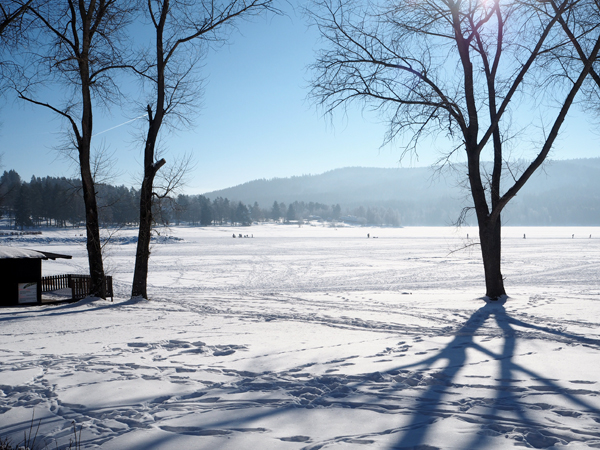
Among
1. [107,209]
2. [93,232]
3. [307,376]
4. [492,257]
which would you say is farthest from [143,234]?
[107,209]

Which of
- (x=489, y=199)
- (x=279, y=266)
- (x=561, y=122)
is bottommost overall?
(x=279, y=266)

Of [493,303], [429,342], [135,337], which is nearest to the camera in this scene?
[429,342]

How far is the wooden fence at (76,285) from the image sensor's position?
551 inches

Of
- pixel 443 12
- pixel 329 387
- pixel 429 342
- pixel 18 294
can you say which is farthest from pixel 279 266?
pixel 329 387

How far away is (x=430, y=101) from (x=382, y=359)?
8077 millimetres

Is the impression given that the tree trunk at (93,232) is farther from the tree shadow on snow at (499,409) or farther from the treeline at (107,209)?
the tree shadow on snow at (499,409)

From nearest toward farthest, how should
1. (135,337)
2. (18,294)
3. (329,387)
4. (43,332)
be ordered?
(329,387) → (135,337) → (43,332) → (18,294)

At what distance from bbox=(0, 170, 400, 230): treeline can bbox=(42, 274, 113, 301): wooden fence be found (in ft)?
7.24

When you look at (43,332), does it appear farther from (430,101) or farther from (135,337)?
(430,101)

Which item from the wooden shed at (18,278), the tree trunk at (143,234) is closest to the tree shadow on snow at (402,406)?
the tree trunk at (143,234)

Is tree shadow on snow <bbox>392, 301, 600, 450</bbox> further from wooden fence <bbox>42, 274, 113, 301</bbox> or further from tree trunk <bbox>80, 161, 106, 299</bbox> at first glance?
wooden fence <bbox>42, 274, 113, 301</bbox>

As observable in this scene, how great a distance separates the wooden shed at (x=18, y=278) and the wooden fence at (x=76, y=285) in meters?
1.62

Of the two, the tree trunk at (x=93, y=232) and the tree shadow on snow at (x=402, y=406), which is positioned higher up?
the tree trunk at (x=93, y=232)

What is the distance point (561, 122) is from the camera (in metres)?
10.5
